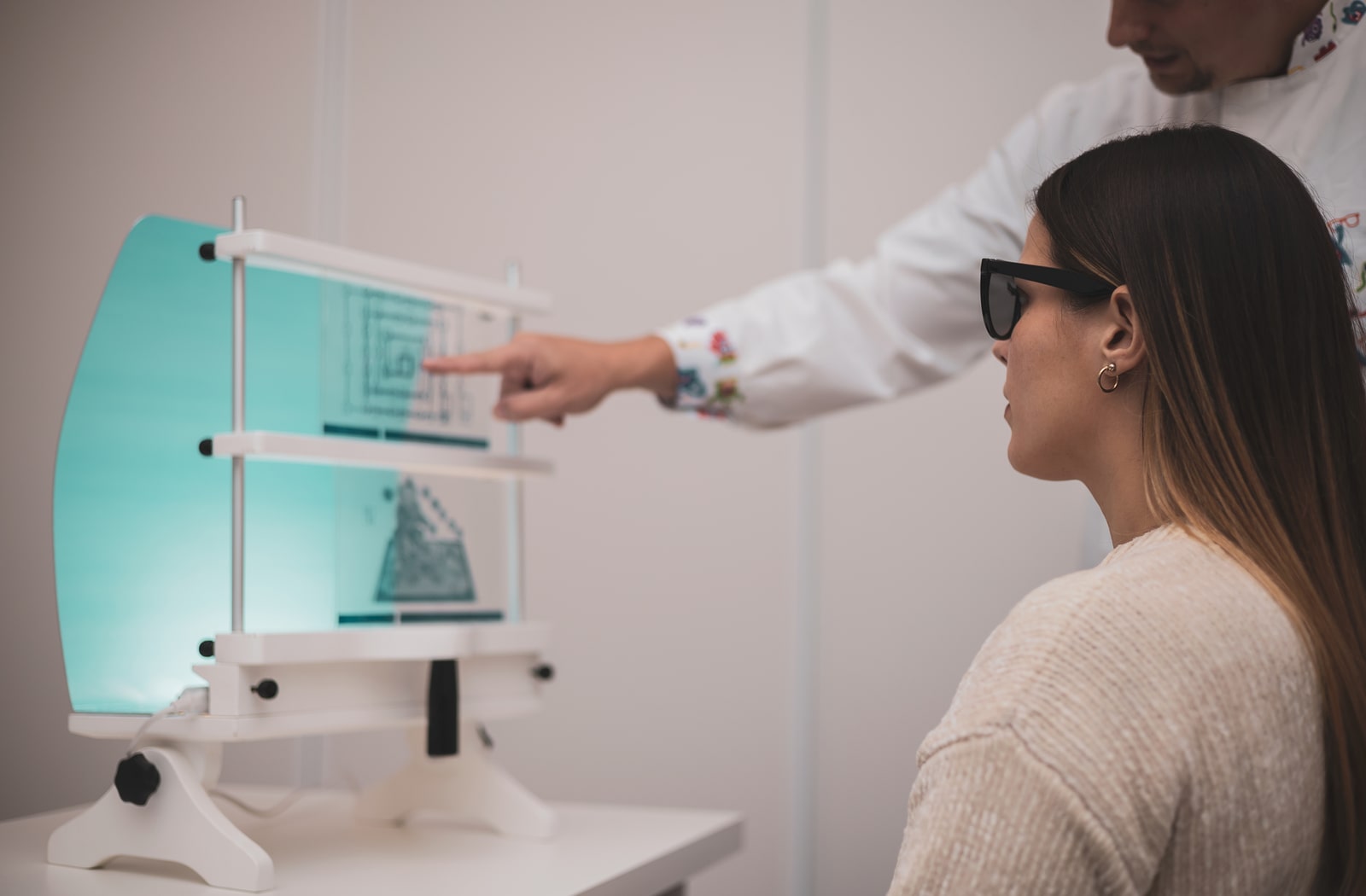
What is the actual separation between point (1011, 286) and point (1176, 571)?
24cm

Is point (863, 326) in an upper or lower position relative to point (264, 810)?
upper

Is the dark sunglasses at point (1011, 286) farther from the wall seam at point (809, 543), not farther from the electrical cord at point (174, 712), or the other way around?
the wall seam at point (809, 543)

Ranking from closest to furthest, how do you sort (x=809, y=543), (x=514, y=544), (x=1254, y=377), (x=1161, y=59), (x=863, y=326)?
(x=1254, y=377), (x=1161, y=59), (x=514, y=544), (x=863, y=326), (x=809, y=543)

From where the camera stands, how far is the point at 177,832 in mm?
961

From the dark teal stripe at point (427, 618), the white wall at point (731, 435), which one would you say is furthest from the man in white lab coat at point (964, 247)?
the white wall at point (731, 435)

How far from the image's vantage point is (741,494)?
213cm

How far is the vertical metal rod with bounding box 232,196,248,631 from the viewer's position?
39.6 inches

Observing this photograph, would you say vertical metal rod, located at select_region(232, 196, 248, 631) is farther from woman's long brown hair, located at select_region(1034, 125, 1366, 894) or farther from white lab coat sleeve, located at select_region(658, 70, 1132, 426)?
woman's long brown hair, located at select_region(1034, 125, 1366, 894)

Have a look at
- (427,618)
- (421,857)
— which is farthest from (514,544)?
(421,857)

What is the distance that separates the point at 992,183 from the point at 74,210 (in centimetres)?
98

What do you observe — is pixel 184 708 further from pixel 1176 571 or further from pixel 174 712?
pixel 1176 571

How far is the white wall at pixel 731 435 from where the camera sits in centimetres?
198

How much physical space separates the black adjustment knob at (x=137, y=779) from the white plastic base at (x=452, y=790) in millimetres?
339

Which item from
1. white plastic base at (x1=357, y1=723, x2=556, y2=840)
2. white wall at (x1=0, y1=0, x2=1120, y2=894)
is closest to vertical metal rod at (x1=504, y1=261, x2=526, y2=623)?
white plastic base at (x1=357, y1=723, x2=556, y2=840)
